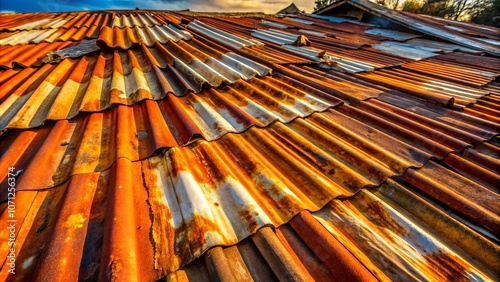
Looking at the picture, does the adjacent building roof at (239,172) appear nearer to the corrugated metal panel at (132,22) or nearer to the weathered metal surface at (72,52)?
the weathered metal surface at (72,52)

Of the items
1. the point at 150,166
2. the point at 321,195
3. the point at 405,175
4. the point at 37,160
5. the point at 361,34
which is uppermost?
the point at 37,160

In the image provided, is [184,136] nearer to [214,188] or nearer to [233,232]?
[214,188]

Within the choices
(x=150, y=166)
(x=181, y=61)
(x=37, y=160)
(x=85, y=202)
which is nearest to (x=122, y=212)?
(x=85, y=202)

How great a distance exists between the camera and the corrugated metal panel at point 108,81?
2033 mm

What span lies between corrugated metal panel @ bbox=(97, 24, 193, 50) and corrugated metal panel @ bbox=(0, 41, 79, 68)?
2.10 ft

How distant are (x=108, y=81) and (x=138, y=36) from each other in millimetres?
1850

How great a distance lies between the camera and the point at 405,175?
1.54 metres

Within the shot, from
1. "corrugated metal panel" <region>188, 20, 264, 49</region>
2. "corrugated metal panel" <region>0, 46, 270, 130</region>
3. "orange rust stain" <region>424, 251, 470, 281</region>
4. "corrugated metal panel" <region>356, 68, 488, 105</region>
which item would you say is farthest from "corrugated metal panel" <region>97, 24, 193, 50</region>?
"orange rust stain" <region>424, 251, 470, 281</region>

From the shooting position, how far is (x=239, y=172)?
1.51 metres

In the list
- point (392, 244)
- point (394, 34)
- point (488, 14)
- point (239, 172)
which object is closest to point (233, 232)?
point (239, 172)

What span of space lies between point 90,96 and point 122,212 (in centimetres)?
159

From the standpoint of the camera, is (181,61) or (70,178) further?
(181,61)

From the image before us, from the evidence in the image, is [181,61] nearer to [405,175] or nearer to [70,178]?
[70,178]

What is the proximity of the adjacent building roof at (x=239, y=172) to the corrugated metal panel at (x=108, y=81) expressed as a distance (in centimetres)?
2
